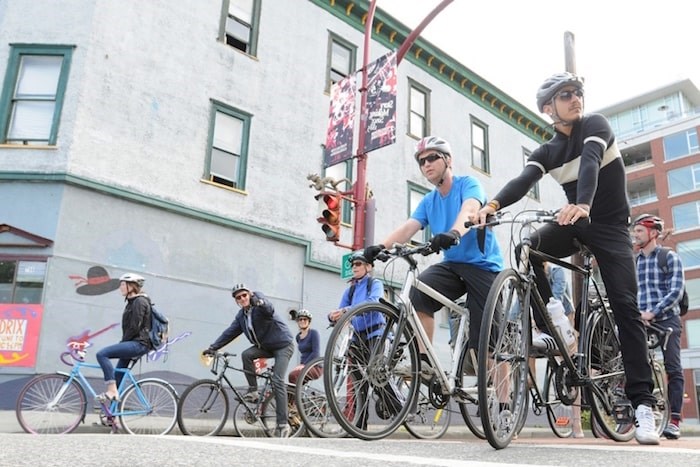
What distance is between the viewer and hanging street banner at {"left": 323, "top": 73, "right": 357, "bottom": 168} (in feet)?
32.4

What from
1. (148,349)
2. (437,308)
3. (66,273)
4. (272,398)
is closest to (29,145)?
(66,273)

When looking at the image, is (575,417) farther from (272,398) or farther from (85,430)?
(85,430)

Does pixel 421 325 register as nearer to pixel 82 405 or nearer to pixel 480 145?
pixel 82 405

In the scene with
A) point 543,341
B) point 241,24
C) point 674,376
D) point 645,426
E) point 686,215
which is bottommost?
point 645,426

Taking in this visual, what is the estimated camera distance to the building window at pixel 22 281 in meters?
10.8

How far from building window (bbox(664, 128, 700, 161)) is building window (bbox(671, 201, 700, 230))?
13.5ft

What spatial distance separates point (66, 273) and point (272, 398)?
5.11 metres

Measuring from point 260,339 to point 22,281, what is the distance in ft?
17.6

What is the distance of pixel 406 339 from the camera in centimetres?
377

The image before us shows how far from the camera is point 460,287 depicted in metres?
4.37

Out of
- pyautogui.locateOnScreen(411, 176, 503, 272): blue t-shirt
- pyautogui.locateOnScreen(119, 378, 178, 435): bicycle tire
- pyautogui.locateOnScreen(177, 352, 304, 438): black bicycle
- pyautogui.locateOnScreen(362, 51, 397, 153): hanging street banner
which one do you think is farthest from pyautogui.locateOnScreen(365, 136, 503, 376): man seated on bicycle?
pyautogui.locateOnScreen(119, 378, 178, 435): bicycle tire

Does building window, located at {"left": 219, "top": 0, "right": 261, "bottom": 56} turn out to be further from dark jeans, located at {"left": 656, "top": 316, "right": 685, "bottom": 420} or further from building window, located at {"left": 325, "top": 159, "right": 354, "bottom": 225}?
dark jeans, located at {"left": 656, "top": 316, "right": 685, "bottom": 420}

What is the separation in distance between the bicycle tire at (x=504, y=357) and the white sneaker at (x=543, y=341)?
0.55 ft

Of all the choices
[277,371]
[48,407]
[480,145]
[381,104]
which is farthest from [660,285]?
[480,145]
